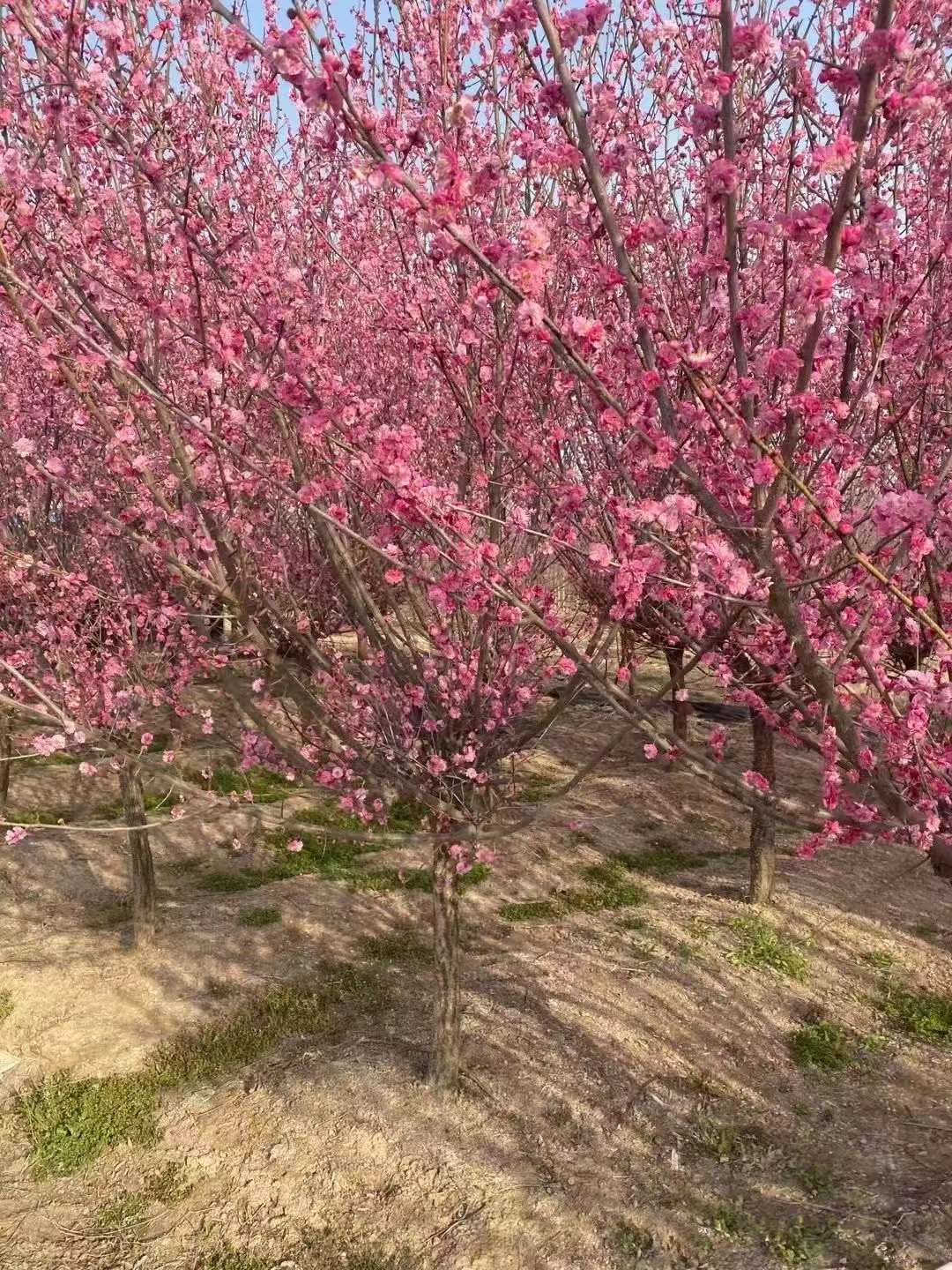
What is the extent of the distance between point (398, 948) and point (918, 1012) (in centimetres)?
494

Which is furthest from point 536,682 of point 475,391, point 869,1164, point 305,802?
point 305,802

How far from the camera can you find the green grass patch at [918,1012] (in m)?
7.69

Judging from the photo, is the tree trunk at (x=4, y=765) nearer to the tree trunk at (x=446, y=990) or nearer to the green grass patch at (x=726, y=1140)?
the tree trunk at (x=446, y=990)

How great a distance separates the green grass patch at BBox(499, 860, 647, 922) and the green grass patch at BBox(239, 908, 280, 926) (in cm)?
250

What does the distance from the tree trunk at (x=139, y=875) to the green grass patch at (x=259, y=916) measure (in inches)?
39.1

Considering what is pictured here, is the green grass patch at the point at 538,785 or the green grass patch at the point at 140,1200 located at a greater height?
the green grass patch at the point at 538,785

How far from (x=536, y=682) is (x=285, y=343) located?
3372 millimetres

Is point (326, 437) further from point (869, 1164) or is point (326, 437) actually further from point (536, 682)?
point (869, 1164)

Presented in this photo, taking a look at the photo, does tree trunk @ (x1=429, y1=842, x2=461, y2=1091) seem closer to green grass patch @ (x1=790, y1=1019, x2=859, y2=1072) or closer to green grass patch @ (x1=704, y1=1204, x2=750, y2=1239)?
green grass patch @ (x1=704, y1=1204, x2=750, y2=1239)

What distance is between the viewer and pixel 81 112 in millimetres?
3596

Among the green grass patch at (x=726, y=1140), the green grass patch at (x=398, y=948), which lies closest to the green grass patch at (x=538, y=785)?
the green grass patch at (x=398, y=948)

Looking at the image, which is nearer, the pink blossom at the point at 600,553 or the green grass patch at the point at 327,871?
the pink blossom at the point at 600,553

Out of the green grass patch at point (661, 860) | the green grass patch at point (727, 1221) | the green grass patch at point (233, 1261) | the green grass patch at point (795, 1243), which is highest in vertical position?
the green grass patch at point (661, 860)

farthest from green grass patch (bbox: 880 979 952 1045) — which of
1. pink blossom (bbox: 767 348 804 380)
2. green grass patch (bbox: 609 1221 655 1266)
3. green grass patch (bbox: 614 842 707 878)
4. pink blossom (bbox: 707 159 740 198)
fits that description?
pink blossom (bbox: 707 159 740 198)
